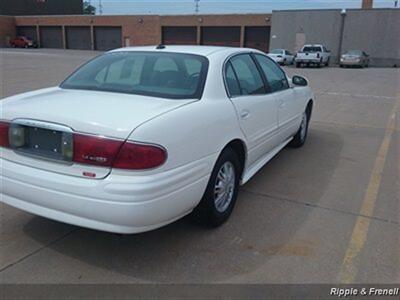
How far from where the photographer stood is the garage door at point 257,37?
144ft

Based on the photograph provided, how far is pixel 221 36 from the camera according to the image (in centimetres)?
4616

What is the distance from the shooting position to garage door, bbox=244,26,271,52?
43906 millimetres

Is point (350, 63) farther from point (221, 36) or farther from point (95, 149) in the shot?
point (95, 149)

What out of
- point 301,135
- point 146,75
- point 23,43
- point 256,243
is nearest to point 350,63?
point 301,135

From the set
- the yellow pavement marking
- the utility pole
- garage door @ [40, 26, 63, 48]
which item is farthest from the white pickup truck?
garage door @ [40, 26, 63, 48]

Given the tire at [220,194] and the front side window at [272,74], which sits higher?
the front side window at [272,74]

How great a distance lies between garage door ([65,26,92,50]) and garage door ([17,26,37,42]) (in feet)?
23.2

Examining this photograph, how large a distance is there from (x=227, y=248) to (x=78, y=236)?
1252 mm

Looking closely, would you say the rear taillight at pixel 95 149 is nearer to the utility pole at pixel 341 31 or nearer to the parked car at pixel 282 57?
the parked car at pixel 282 57

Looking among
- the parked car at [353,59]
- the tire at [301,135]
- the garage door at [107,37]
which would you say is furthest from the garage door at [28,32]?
the tire at [301,135]

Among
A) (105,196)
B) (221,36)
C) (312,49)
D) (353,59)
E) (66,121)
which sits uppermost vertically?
(66,121)

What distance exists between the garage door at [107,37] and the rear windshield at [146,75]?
52.2 metres

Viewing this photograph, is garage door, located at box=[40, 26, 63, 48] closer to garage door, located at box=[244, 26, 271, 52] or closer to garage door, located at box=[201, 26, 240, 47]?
garage door, located at box=[201, 26, 240, 47]

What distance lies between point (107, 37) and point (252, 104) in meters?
54.5
